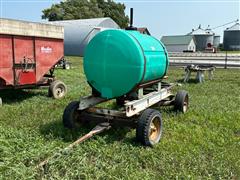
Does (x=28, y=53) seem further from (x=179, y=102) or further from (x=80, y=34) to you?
(x=80, y=34)

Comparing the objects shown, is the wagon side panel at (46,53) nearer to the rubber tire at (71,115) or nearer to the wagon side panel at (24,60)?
the wagon side panel at (24,60)

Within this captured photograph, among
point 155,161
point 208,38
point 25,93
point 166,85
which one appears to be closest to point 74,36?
point 25,93

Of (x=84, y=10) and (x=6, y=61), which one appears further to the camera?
(x=84, y=10)

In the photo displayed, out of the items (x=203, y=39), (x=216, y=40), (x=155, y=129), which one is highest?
(x=216, y=40)

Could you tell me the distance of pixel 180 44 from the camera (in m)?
66.1

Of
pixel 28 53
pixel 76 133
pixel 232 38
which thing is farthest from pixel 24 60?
pixel 232 38

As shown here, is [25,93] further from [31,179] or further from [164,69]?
[31,179]

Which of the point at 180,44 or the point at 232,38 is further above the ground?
the point at 232,38

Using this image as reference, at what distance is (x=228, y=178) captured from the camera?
138 inches

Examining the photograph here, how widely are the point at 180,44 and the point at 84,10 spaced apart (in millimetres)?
25287

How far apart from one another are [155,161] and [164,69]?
264 cm

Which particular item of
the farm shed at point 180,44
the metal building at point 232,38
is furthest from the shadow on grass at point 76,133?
the metal building at point 232,38

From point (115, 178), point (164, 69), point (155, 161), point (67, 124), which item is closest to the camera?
point (115, 178)

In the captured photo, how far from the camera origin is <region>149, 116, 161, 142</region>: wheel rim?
4653 millimetres
